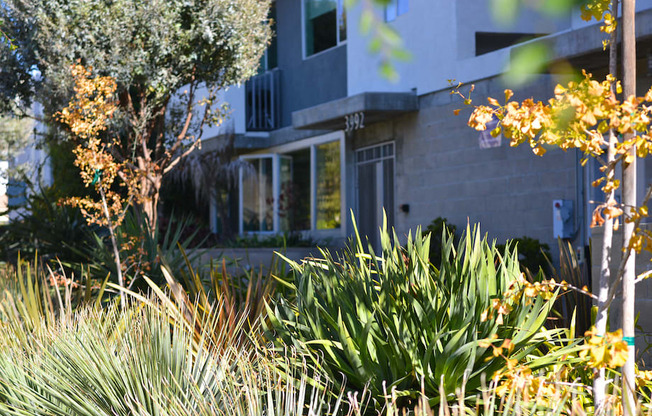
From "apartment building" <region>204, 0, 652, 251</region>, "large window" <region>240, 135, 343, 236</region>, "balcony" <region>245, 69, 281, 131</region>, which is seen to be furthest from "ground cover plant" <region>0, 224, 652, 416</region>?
"balcony" <region>245, 69, 281, 131</region>

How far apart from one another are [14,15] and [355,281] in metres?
8.52

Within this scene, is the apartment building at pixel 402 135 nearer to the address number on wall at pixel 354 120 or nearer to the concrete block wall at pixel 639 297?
the address number on wall at pixel 354 120

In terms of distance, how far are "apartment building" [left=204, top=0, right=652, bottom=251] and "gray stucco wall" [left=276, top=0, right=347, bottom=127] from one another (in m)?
0.04

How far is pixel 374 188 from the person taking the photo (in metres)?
16.5

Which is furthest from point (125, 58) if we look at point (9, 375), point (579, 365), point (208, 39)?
point (579, 365)

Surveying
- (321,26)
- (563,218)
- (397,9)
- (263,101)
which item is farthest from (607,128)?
(263,101)

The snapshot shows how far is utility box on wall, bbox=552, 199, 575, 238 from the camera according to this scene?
11539 mm

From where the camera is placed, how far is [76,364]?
4.39 m

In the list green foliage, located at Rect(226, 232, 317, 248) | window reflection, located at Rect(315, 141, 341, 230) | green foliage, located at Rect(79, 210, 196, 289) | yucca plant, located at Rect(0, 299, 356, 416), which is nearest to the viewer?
yucca plant, located at Rect(0, 299, 356, 416)

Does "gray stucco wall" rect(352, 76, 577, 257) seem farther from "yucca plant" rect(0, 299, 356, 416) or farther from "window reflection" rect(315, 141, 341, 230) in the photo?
"yucca plant" rect(0, 299, 356, 416)

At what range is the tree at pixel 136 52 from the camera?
1088 centimetres

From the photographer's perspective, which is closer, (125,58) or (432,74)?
(125,58)

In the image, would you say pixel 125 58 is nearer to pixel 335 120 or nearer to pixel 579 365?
pixel 335 120

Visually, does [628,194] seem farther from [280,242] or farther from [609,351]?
[280,242]
